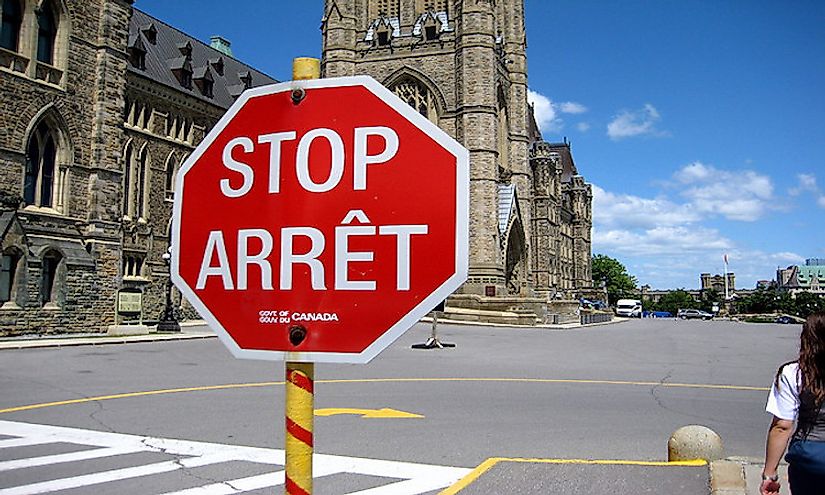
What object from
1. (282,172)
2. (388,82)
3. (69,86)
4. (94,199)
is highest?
(388,82)

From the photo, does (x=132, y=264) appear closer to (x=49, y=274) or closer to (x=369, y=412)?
(x=49, y=274)

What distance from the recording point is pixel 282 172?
7.23ft

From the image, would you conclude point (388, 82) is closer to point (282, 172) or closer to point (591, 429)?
point (591, 429)

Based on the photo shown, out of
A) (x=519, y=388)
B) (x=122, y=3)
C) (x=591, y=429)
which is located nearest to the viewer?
(x=591, y=429)

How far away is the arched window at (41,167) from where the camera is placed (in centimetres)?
2623

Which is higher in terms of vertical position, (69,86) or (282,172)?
(69,86)

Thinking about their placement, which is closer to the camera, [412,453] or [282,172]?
[282,172]

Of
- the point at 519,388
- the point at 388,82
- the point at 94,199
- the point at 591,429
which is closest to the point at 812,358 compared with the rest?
the point at 591,429

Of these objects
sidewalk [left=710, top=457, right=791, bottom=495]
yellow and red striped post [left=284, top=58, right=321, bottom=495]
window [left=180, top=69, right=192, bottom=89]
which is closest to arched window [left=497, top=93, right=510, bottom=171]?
window [left=180, top=69, right=192, bottom=89]

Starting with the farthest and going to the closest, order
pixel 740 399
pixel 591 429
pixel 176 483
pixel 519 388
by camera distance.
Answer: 1. pixel 519 388
2. pixel 740 399
3. pixel 591 429
4. pixel 176 483

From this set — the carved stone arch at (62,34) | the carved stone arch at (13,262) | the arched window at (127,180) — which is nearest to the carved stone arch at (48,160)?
the carved stone arch at (13,262)

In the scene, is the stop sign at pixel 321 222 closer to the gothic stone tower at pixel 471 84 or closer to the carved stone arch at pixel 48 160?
the carved stone arch at pixel 48 160

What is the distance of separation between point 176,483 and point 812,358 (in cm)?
524

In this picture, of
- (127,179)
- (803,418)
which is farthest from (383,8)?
(803,418)
